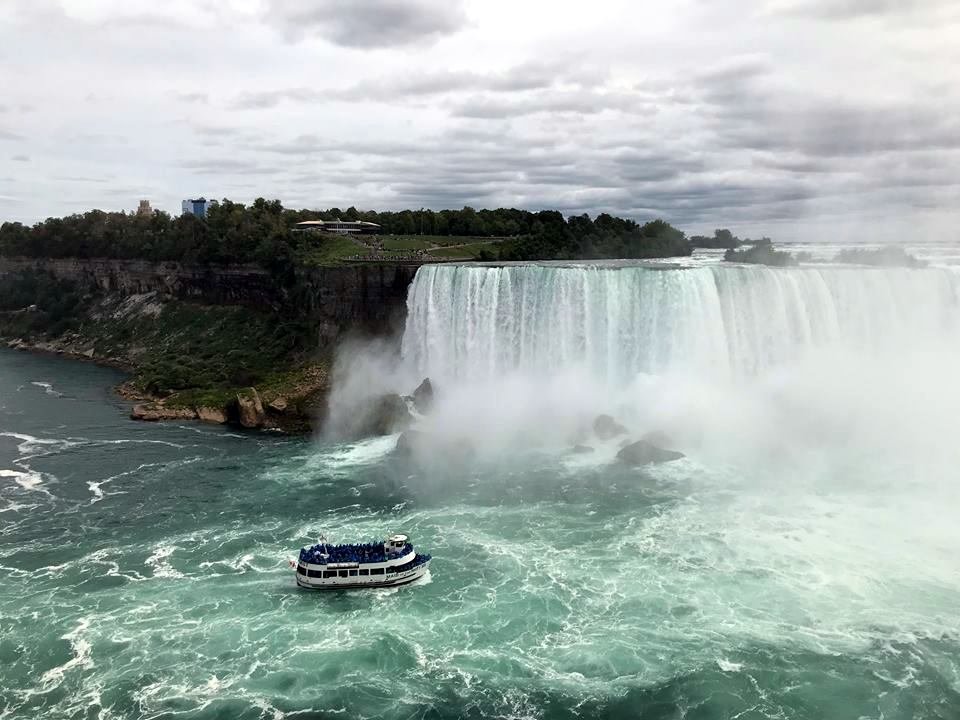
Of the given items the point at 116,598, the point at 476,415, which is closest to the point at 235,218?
the point at 476,415

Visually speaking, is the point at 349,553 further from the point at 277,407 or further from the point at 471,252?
the point at 471,252

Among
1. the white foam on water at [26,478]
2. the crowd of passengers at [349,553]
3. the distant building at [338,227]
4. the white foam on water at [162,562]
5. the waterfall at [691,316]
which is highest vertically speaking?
the distant building at [338,227]

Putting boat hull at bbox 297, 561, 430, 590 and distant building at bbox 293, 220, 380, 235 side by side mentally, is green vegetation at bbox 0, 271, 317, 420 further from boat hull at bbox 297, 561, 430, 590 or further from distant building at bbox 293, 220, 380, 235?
boat hull at bbox 297, 561, 430, 590

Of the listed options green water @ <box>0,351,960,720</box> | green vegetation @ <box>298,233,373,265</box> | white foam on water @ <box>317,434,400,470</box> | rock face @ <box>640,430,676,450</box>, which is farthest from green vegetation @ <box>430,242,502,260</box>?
green water @ <box>0,351,960,720</box>

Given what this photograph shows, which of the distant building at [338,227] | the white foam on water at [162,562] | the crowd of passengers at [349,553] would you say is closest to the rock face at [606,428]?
the crowd of passengers at [349,553]

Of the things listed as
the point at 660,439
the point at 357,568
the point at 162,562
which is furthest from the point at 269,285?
the point at 357,568

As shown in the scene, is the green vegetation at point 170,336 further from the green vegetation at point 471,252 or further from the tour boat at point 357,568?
the tour boat at point 357,568
